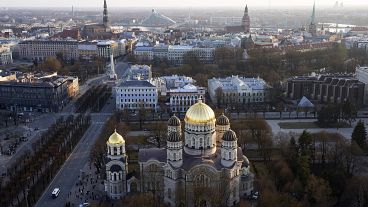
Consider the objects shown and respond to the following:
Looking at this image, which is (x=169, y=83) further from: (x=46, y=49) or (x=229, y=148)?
(x=46, y=49)

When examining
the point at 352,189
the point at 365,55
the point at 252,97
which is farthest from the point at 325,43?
the point at 352,189

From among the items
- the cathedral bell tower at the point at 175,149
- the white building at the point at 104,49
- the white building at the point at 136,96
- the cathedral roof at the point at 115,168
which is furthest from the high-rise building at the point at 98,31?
the cathedral bell tower at the point at 175,149

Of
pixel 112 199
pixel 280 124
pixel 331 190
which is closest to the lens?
pixel 331 190

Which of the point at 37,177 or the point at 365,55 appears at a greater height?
the point at 365,55

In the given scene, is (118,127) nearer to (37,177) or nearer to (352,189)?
(37,177)

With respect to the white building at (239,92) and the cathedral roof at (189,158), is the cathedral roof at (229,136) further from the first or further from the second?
the white building at (239,92)

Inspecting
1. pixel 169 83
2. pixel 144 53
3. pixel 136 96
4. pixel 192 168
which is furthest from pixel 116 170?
pixel 144 53
